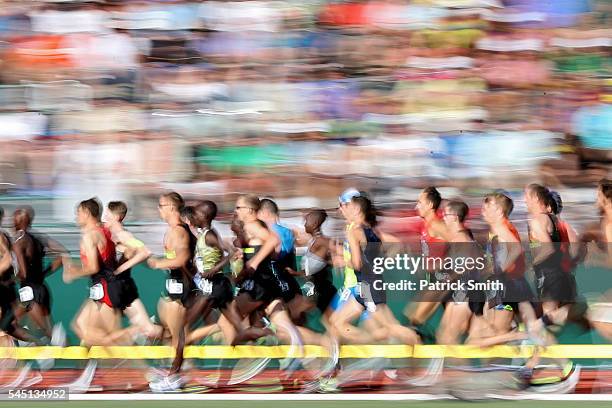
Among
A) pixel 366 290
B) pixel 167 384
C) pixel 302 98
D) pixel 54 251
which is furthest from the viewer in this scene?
pixel 302 98

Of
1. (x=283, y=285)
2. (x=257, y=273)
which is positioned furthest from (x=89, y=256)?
(x=283, y=285)

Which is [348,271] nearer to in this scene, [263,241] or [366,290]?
[366,290]

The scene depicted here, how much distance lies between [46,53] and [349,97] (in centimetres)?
235

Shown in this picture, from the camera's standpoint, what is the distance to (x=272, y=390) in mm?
7449

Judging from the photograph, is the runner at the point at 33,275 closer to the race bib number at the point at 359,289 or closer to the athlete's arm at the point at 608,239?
the race bib number at the point at 359,289

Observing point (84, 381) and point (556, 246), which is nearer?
point (556, 246)

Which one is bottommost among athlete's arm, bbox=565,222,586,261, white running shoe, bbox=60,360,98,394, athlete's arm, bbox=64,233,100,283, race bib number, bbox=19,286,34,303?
white running shoe, bbox=60,360,98,394

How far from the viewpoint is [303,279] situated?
25.0 ft

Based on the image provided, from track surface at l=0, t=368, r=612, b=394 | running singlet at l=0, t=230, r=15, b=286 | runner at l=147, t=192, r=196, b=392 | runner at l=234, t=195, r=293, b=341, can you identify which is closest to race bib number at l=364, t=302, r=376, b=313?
track surface at l=0, t=368, r=612, b=394

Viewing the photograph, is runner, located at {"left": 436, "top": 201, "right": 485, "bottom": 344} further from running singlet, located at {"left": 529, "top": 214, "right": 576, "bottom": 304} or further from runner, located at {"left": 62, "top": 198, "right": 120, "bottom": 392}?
runner, located at {"left": 62, "top": 198, "right": 120, "bottom": 392}

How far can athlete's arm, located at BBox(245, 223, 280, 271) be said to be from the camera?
7.50m

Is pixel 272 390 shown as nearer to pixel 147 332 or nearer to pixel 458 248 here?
pixel 147 332

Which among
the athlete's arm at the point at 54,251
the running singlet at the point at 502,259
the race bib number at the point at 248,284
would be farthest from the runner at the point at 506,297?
the athlete's arm at the point at 54,251

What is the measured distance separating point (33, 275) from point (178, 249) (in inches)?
39.6
